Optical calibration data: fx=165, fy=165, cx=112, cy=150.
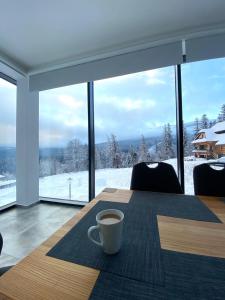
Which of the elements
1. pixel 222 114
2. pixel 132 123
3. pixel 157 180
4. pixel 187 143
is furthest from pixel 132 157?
pixel 222 114

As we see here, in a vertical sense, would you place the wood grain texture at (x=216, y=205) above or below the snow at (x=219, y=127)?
below

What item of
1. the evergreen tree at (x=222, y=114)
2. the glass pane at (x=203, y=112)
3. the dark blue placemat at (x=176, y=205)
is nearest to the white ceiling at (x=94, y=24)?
the glass pane at (x=203, y=112)

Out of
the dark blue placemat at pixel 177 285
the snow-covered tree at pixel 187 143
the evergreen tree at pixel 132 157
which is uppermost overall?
the snow-covered tree at pixel 187 143

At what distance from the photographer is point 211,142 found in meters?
2.14

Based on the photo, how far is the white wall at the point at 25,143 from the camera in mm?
2738

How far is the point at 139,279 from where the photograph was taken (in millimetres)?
424

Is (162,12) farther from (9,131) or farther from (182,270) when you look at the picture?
(9,131)

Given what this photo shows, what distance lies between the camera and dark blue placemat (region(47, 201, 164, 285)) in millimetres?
451

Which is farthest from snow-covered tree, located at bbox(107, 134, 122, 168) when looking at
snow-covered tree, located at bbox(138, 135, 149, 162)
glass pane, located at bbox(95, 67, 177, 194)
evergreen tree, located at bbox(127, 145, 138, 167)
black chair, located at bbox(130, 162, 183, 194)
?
black chair, located at bbox(130, 162, 183, 194)

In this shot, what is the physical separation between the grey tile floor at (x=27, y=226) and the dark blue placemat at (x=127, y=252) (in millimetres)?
1316

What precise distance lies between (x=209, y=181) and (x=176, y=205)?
Result: 0.49m

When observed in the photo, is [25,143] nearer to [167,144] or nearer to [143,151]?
[143,151]

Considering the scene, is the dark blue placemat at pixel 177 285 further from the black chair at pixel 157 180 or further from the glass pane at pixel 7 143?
the glass pane at pixel 7 143

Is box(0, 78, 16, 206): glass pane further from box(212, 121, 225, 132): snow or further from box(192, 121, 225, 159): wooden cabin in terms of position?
box(212, 121, 225, 132): snow
